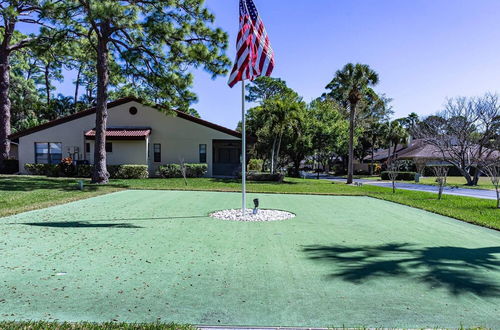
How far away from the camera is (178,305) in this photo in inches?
136

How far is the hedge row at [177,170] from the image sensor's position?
951 inches

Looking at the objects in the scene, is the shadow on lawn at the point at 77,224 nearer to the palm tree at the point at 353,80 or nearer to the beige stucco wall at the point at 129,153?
the beige stucco wall at the point at 129,153

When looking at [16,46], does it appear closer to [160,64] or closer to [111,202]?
[160,64]

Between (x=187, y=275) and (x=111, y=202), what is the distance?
8192mm

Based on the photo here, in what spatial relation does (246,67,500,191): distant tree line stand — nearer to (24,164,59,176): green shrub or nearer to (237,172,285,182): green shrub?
(237,172,285,182): green shrub

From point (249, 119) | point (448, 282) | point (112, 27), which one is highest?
point (112, 27)

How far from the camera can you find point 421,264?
495 centimetres

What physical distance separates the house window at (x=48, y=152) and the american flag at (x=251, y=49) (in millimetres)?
21408

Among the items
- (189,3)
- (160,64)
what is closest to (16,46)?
(160,64)

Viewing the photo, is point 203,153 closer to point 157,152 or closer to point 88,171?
point 157,152

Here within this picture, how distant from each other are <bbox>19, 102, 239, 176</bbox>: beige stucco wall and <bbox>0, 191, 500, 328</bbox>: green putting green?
1734 cm

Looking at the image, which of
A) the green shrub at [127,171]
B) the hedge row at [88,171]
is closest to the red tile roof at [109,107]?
the hedge row at [88,171]

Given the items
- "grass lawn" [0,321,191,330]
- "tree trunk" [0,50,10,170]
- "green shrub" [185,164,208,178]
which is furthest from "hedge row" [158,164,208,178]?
"grass lawn" [0,321,191,330]

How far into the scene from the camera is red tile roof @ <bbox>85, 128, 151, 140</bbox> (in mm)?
23250
